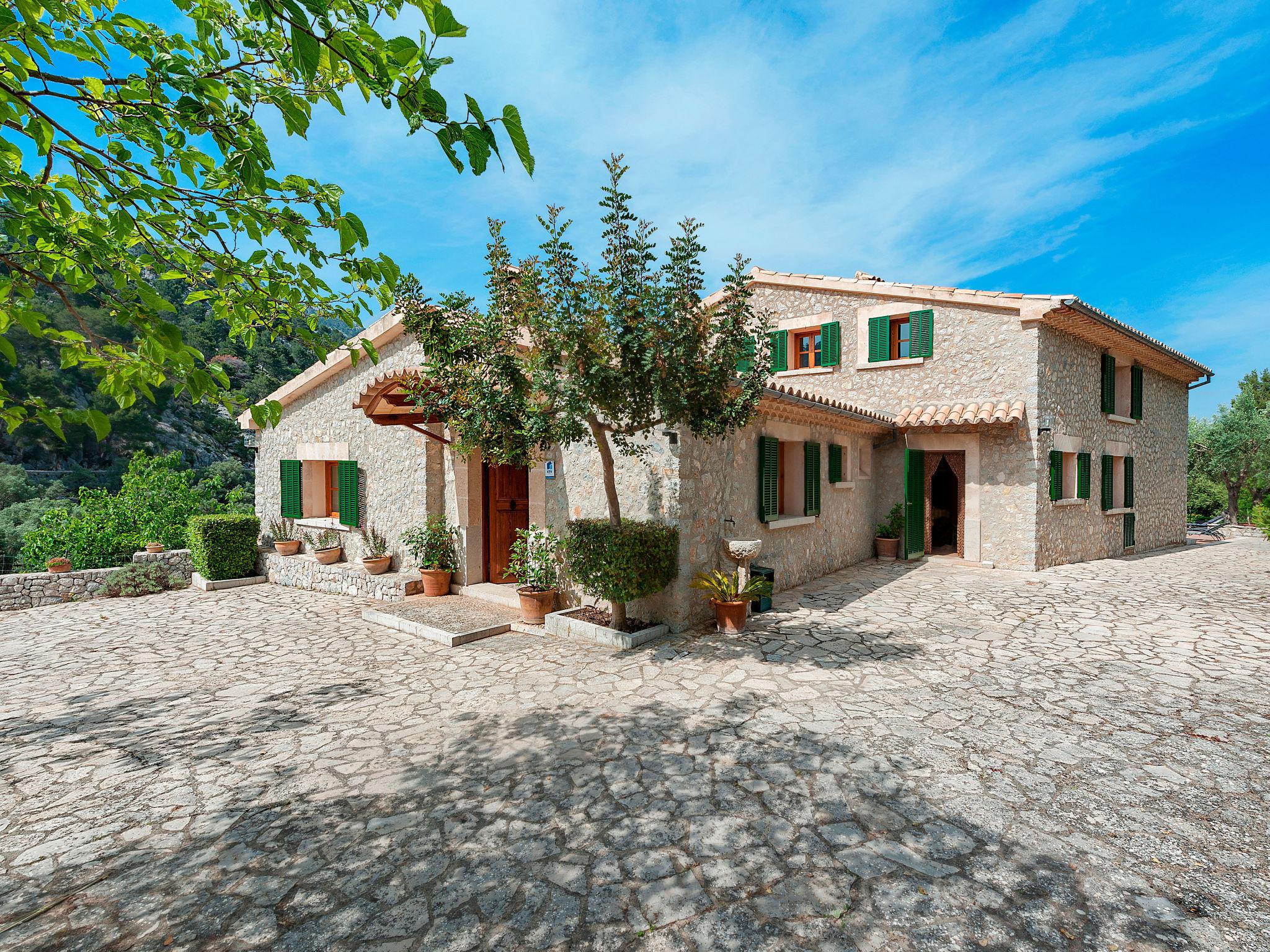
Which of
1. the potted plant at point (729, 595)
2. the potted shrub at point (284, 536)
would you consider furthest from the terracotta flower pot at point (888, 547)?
the potted shrub at point (284, 536)

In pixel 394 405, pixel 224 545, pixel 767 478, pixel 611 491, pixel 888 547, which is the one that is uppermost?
pixel 394 405

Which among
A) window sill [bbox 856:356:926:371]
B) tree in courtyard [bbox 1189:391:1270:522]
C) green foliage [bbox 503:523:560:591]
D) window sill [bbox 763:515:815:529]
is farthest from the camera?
tree in courtyard [bbox 1189:391:1270:522]

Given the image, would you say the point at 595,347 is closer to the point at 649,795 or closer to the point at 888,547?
the point at 649,795

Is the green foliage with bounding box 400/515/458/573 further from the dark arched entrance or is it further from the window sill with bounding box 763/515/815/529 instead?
the dark arched entrance

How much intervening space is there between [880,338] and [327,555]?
39.6 feet

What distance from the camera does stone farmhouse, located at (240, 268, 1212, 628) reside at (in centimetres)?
785

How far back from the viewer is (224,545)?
34.9 feet

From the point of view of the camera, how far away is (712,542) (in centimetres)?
738

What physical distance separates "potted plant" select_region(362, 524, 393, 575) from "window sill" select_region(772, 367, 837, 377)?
358 inches

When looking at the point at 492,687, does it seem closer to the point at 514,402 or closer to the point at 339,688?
the point at 339,688

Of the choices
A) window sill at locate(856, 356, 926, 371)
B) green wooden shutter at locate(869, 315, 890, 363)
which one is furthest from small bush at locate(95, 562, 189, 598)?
green wooden shutter at locate(869, 315, 890, 363)

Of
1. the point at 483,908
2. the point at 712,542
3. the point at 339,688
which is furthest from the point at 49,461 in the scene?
the point at 483,908

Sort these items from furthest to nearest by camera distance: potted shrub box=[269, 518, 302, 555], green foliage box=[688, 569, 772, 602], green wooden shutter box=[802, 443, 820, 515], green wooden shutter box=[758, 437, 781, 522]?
potted shrub box=[269, 518, 302, 555], green wooden shutter box=[802, 443, 820, 515], green wooden shutter box=[758, 437, 781, 522], green foliage box=[688, 569, 772, 602]

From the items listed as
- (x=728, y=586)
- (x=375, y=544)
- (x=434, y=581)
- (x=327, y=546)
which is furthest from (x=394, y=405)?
(x=728, y=586)
